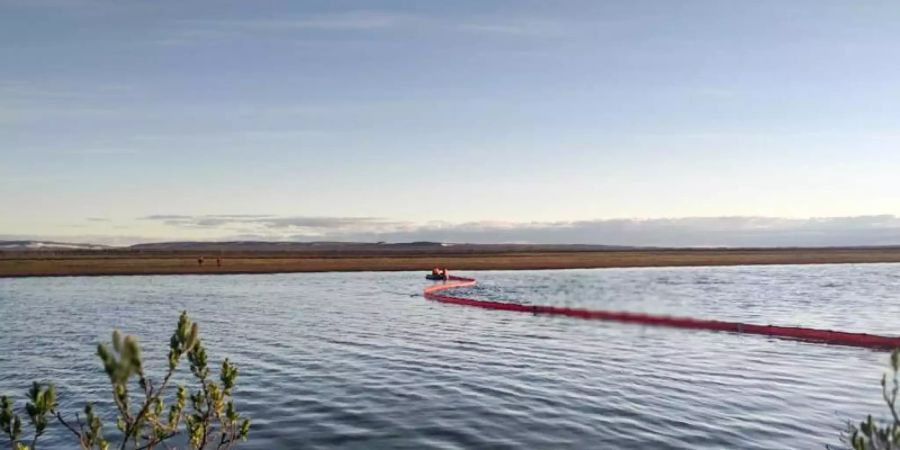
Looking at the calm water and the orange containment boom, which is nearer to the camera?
the orange containment boom

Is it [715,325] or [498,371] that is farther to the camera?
[715,325]

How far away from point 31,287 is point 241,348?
1993 inches

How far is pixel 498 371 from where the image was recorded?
24.2m

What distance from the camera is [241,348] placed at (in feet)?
97.3

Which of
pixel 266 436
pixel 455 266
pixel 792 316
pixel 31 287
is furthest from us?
pixel 455 266

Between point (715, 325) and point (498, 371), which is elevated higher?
point (715, 325)

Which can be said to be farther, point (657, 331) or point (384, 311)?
point (384, 311)

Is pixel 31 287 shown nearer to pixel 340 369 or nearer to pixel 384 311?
pixel 384 311

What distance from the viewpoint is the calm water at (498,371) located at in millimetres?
15773

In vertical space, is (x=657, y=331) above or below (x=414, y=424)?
above

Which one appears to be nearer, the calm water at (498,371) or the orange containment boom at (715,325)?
the orange containment boom at (715,325)

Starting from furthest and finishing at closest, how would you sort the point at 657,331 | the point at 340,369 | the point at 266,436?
the point at 340,369 → the point at 266,436 → the point at 657,331

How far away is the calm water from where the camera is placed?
15.8 m

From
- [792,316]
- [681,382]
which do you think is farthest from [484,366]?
[792,316]
